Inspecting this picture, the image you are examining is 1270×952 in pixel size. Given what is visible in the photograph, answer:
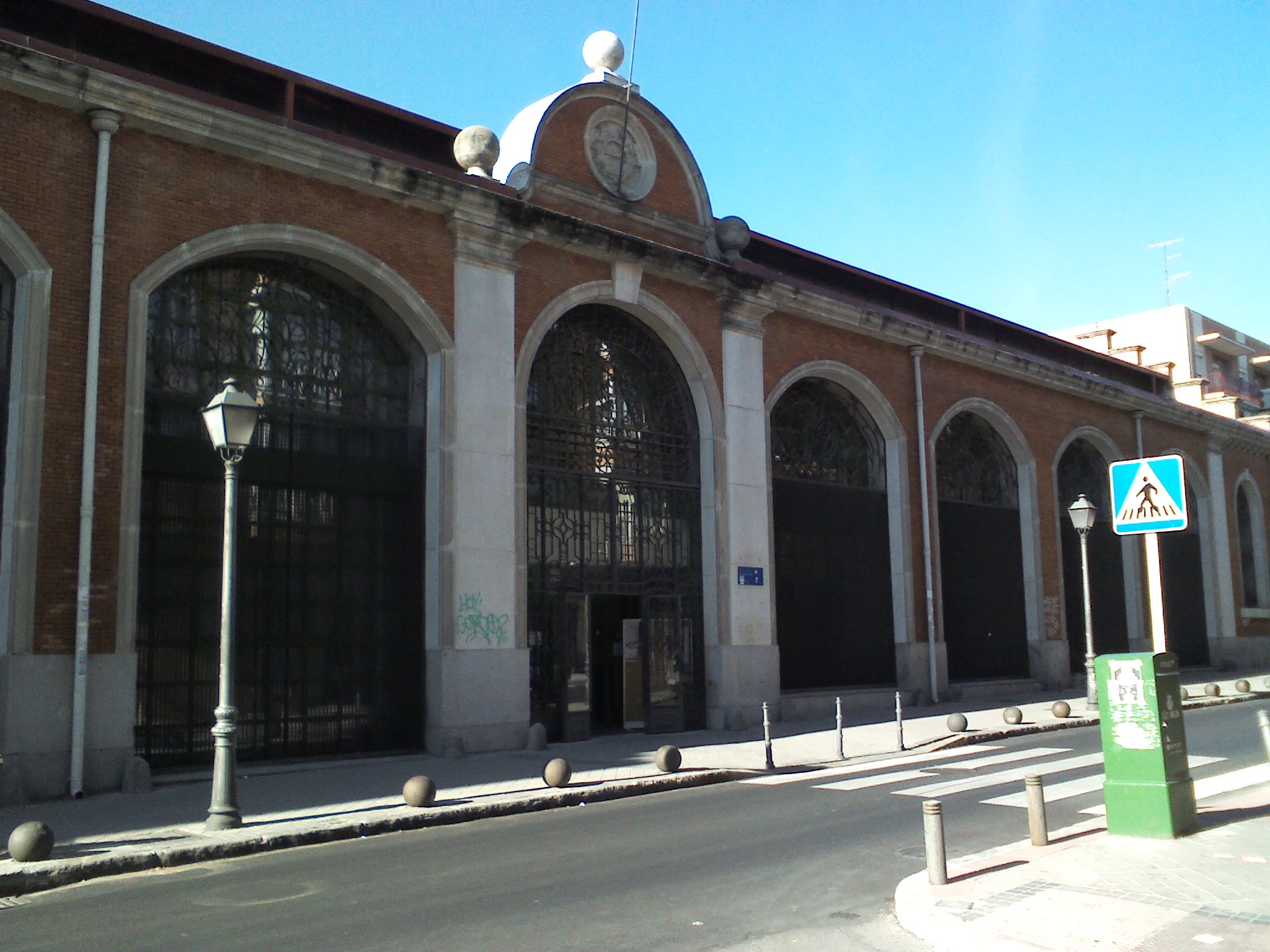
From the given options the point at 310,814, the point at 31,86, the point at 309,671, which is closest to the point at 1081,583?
the point at 309,671

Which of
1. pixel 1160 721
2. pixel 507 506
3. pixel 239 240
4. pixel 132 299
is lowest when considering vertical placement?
pixel 1160 721

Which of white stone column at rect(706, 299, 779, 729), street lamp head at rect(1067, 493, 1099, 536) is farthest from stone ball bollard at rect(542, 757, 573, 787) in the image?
street lamp head at rect(1067, 493, 1099, 536)

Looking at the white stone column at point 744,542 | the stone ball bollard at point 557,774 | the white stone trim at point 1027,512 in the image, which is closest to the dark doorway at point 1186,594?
the white stone trim at point 1027,512

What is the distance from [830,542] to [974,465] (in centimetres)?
688

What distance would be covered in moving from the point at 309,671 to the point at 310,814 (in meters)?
4.57

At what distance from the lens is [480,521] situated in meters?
16.9

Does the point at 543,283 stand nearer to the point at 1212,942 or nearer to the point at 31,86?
the point at 31,86

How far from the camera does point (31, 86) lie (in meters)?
12.9

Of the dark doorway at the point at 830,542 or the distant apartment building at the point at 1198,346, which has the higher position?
the distant apartment building at the point at 1198,346

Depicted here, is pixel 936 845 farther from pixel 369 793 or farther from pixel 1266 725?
pixel 369 793

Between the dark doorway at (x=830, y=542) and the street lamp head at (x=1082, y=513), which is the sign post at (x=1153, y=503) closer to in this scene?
the dark doorway at (x=830, y=542)

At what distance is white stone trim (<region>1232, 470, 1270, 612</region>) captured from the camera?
41000 millimetres

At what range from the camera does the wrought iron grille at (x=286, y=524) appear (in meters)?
14.3

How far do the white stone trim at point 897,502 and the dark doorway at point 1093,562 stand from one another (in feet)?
25.5
